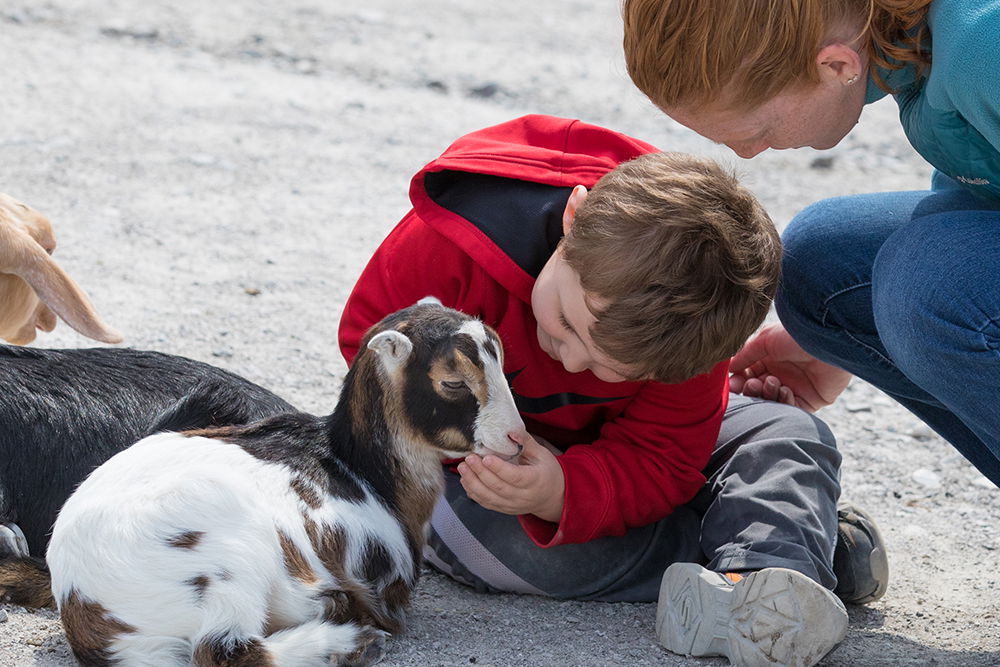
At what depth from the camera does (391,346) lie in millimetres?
2822

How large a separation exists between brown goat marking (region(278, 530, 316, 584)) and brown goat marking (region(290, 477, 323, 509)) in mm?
114

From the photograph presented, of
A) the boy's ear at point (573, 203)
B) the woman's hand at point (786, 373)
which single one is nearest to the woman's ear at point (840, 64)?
the boy's ear at point (573, 203)

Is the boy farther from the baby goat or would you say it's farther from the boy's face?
the baby goat

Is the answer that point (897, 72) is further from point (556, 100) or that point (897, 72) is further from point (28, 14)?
point (28, 14)

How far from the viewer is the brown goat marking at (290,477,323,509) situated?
111 inches

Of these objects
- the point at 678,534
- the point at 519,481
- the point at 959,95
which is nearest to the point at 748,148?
the point at 959,95

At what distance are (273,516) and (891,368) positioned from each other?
5.69 ft

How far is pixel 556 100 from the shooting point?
8.72 m

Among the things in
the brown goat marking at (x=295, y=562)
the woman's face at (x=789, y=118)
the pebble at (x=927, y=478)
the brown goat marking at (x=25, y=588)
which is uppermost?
the woman's face at (x=789, y=118)

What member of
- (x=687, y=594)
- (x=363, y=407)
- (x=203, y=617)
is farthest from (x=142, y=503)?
(x=687, y=594)

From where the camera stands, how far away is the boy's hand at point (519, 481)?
2955 millimetres

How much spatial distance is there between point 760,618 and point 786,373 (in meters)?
1.26

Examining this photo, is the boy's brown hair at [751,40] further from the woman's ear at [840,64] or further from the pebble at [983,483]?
the pebble at [983,483]

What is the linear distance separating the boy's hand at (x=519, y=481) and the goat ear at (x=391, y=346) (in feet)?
0.98
